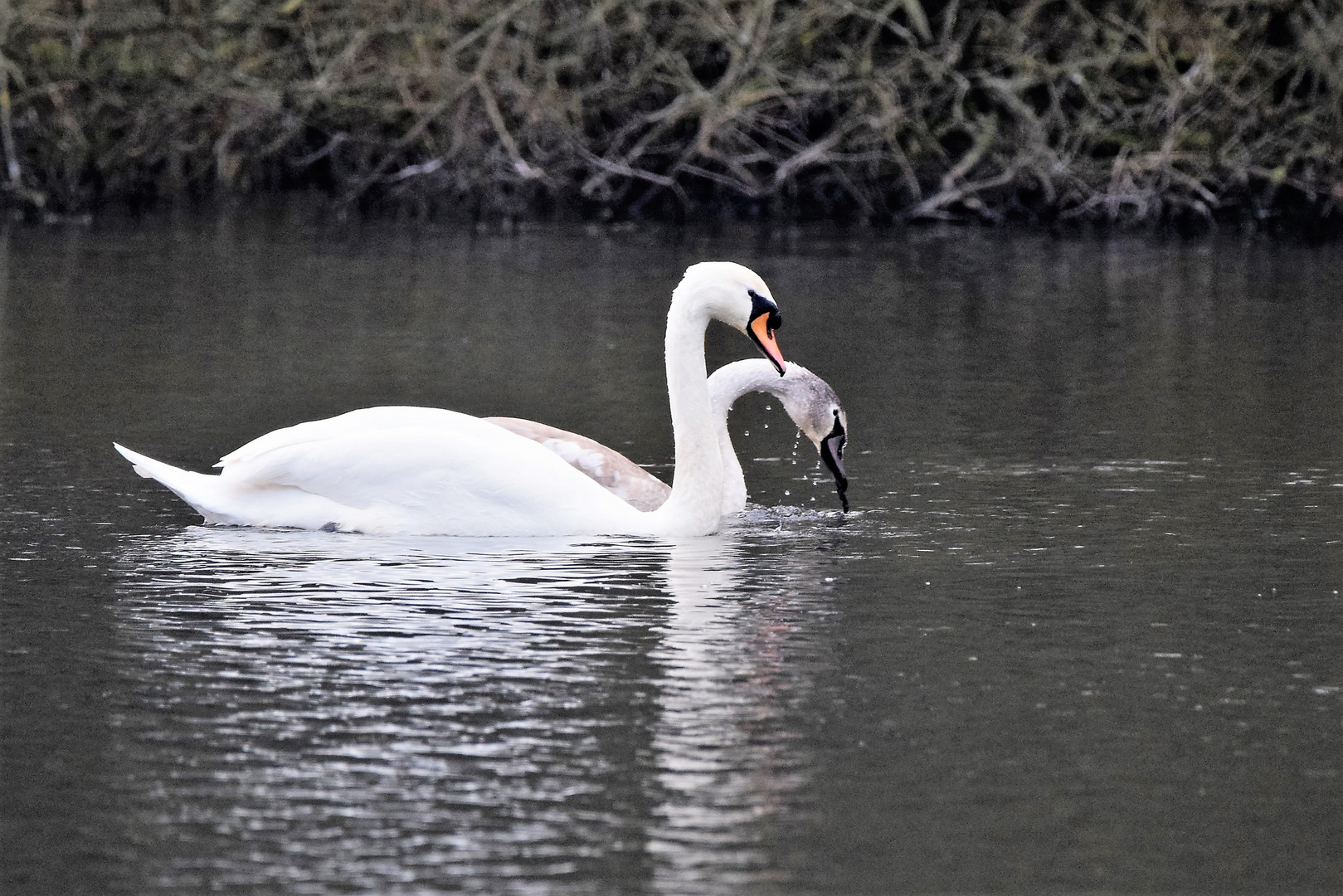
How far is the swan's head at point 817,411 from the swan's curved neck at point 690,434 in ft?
2.36

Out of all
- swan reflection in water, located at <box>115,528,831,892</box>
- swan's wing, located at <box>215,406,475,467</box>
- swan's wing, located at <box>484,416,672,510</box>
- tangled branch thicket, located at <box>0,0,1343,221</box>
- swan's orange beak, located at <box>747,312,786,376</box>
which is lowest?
swan reflection in water, located at <box>115,528,831,892</box>

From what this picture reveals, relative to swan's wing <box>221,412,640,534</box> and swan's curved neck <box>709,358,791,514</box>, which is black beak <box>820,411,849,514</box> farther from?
swan's wing <box>221,412,640,534</box>

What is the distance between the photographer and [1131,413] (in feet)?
41.3

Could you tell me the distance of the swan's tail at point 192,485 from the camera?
9.50 metres

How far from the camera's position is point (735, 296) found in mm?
9680

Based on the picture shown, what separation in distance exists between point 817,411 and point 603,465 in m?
0.94

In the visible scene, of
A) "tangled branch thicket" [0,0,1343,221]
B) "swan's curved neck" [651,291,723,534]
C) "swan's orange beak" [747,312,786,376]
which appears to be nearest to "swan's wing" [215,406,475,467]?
"swan's curved neck" [651,291,723,534]

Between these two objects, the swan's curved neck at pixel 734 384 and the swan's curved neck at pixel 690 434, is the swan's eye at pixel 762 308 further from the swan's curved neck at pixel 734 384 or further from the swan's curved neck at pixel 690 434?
the swan's curved neck at pixel 734 384

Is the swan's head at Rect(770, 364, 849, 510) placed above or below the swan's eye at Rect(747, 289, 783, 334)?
below

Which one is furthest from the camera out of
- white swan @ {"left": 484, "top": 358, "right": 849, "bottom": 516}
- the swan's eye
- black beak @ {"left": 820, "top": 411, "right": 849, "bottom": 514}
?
black beak @ {"left": 820, "top": 411, "right": 849, "bottom": 514}

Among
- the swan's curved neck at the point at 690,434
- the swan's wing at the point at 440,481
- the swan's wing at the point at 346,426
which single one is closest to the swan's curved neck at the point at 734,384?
the swan's curved neck at the point at 690,434

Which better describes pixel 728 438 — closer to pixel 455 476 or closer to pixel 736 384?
pixel 736 384

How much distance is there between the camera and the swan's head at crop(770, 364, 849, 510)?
1041 cm

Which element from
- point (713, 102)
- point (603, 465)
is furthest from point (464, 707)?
point (713, 102)
